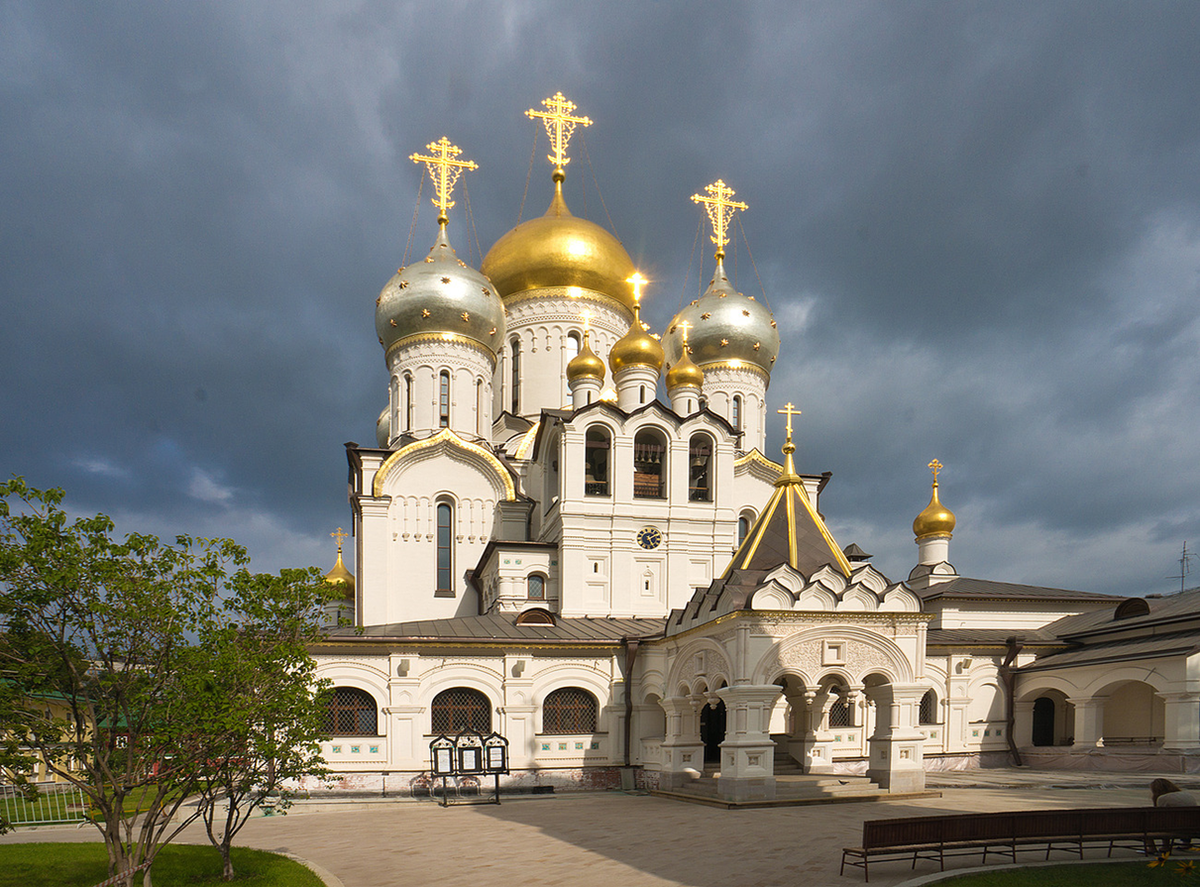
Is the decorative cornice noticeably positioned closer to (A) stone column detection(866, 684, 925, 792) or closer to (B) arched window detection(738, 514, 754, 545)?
(B) arched window detection(738, 514, 754, 545)

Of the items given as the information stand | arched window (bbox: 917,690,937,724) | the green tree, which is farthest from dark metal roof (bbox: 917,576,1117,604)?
the green tree

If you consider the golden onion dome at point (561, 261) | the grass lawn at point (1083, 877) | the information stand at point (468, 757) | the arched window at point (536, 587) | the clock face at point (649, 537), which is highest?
the golden onion dome at point (561, 261)

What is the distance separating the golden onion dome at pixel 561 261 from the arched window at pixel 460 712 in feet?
51.7

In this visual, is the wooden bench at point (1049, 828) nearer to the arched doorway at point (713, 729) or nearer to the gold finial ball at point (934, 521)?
the arched doorway at point (713, 729)

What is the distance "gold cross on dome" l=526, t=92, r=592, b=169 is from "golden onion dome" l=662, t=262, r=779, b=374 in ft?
25.3

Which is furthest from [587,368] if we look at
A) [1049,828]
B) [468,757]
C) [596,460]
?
[1049,828]

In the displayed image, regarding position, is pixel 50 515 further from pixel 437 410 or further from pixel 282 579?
pixel 437 410

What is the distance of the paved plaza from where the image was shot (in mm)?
9188

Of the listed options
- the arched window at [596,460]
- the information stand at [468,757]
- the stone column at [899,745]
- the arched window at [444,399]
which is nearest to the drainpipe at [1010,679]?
the stone column at [899,745]

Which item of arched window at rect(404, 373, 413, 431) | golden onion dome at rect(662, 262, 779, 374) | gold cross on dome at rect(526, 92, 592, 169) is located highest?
gold cross on dome at rect(526, 92, 592, 169)

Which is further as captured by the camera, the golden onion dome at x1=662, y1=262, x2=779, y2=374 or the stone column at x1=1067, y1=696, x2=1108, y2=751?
the golden onion dome at x1=662, y1=262, x2=779, y2=374

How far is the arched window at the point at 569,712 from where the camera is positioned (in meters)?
18.7

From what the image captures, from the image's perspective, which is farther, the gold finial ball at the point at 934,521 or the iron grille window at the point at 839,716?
the gold finial ball at the point at 934,521

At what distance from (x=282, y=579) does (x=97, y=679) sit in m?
2.04
